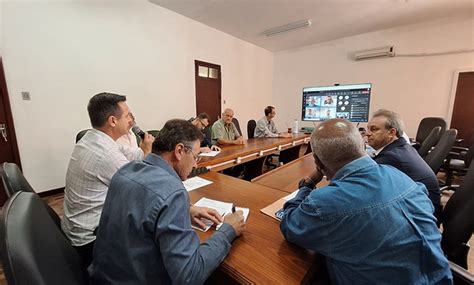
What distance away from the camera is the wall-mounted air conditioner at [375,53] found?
4535 mm

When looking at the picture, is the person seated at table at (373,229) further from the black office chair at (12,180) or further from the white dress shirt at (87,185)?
the black office chair at (12,180)

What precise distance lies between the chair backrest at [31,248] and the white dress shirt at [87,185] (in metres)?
0.44

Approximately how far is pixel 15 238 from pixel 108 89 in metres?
3.27

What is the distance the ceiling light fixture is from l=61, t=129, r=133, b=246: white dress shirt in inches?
171

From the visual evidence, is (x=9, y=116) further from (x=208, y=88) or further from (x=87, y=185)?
(x=208, y=88)

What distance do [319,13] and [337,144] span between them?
401 centimetres

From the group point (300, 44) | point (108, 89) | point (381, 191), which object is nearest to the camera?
point (381, 191)

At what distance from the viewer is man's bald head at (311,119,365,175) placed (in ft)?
2.74

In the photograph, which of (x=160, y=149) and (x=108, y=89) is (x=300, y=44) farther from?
(x=160, y=149)

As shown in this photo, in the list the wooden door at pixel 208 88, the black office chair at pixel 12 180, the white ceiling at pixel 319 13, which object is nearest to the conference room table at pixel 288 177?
the black office chair at pixel 12 180

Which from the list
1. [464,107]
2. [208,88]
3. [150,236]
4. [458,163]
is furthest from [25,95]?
[464,107]

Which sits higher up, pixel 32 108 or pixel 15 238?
pixel 32 108

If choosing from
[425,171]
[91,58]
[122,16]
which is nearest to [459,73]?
[425,171]

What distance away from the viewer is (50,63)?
2.79m
